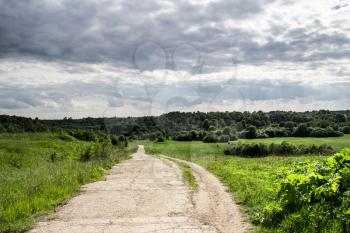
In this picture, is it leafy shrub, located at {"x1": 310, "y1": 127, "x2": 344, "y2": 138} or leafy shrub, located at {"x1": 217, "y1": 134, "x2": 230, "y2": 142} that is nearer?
leafy shrub, located at {"x1": 310, "y1": 127, "x2": 344, "y2": 138}

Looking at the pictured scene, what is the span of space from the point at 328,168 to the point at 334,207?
36.3 inches

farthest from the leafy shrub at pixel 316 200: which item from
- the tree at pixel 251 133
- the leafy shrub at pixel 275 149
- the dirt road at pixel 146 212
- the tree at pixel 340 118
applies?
the tree at pixel 340 118

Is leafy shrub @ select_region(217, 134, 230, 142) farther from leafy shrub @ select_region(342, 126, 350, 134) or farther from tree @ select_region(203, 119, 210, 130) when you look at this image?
leafy shrub @ select_region(342, 126, 350, 134)

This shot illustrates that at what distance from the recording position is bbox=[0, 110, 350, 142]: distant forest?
94625mm

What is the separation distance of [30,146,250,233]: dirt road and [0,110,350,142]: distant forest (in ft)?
222

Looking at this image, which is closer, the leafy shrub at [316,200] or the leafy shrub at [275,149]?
the leafy shrub at [316,200]

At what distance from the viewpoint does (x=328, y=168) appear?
860 cm

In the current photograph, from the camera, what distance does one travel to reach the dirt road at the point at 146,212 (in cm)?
910

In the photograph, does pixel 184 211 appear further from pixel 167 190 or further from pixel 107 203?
pixel 167 190

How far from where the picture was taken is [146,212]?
10922mm

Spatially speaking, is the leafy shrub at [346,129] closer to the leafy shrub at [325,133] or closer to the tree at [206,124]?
the leafy shrub at [325,133]

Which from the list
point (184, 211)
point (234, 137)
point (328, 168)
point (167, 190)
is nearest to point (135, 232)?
point (184, 211)

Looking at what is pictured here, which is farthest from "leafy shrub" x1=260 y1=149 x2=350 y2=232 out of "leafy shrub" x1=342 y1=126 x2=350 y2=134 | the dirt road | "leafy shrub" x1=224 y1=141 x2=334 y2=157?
"leafy shrub" x1=342 y1=126 x2=350 y2=134

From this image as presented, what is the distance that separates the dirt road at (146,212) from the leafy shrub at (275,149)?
42063 millimetres
